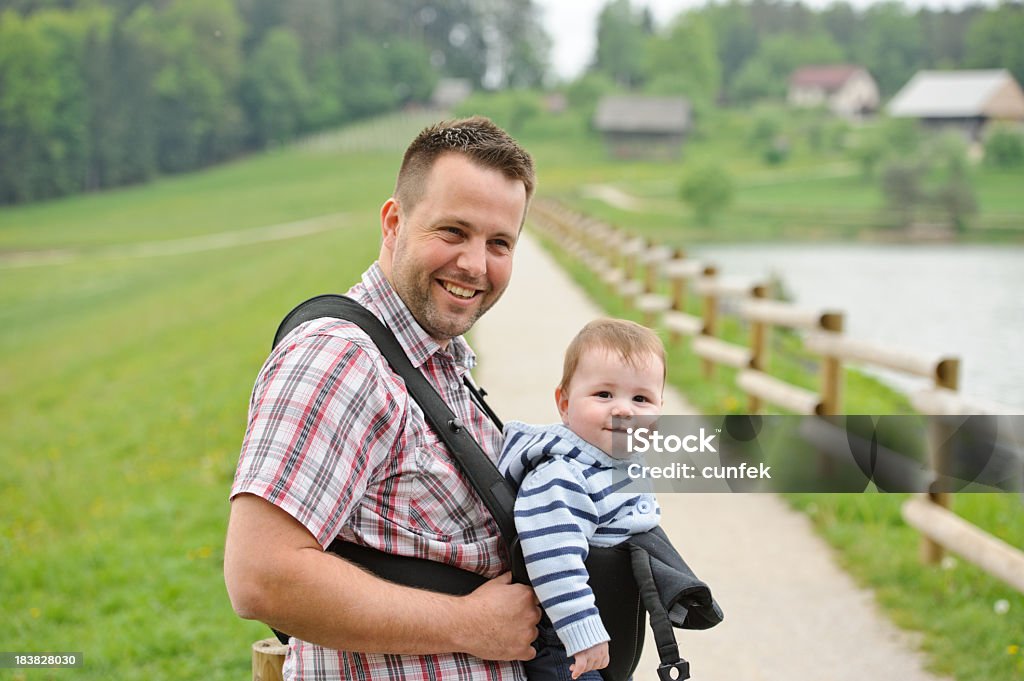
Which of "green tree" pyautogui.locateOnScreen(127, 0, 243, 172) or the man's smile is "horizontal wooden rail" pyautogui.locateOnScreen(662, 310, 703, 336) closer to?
the man's smile

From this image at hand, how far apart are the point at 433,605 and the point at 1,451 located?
11.8 m

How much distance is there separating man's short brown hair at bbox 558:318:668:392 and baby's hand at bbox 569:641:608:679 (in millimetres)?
442

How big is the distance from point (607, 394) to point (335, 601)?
59 cm

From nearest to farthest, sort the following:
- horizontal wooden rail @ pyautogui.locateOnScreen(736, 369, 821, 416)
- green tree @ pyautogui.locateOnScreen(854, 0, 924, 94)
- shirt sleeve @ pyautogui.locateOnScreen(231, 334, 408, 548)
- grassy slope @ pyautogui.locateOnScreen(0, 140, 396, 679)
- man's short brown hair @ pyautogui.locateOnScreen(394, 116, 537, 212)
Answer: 1. shirt sleeve @ pyautogui.locateOnScreen(231, 334, 408, 548)
2. man's short brown hair @ pyautogui.locateOnScreen(394, 116, 537, 212)
3. grassy slope @ pyautogui.locateOnScreen(0, 140, 396, 679)
4. horizontal wooden rail @ pyautogui.locateOnScreen(736, 369, 821, 416)
5. green tree @ pyautogui.locateOnScreen(854, 0, 924, 94)

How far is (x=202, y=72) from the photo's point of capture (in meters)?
38.8

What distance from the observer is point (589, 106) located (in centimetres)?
5650

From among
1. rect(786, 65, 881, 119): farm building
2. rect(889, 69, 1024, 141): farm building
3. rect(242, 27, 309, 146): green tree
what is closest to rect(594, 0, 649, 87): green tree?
rect(786, 65, 881, 119): farm building

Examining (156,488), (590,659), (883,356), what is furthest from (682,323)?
(590,659)

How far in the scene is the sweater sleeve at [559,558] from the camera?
4.91 ft

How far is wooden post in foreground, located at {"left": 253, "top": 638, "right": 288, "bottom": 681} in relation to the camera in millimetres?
1747

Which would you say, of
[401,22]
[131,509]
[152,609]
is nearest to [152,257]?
[401,22]

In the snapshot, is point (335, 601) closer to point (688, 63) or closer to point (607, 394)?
point (607, 394)

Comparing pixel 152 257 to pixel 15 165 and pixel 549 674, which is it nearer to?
pixel 15 165

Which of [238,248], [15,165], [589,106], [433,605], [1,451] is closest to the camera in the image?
[433,605]
